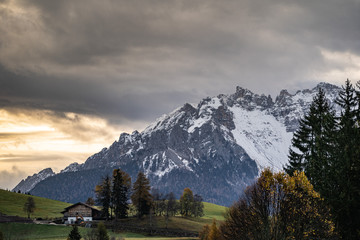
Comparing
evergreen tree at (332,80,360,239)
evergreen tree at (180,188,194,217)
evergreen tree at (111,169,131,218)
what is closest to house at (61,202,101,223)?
evergreen tree at (111,169,131,218)

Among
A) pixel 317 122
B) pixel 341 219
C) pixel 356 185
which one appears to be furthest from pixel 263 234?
pixel 317 122

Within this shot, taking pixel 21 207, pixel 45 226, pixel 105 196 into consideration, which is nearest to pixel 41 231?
pixel 45 226

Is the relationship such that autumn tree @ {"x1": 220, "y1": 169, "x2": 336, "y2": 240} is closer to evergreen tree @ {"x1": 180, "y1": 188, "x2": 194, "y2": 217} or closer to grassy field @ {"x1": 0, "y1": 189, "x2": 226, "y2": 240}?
grassy field @ {"x1": 0, "y1": 189, "x2": 226, "y2": 240}

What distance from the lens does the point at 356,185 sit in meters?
36.4

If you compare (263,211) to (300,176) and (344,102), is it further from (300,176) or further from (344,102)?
(344,102)

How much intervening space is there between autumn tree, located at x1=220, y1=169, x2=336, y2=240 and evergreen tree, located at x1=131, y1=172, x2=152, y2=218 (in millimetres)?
90293

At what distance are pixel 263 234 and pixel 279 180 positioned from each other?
15.2ft

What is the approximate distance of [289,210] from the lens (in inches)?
1398

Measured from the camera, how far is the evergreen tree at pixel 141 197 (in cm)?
12494

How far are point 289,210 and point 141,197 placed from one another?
304ft

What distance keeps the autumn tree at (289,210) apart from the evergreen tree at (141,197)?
90293 millimetres

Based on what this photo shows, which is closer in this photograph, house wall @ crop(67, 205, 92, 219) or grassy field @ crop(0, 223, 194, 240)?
grassy field @ crop(0, 223, 194, 240)

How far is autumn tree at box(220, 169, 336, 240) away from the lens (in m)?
35.0

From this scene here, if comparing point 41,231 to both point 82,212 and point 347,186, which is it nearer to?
point 82,212
